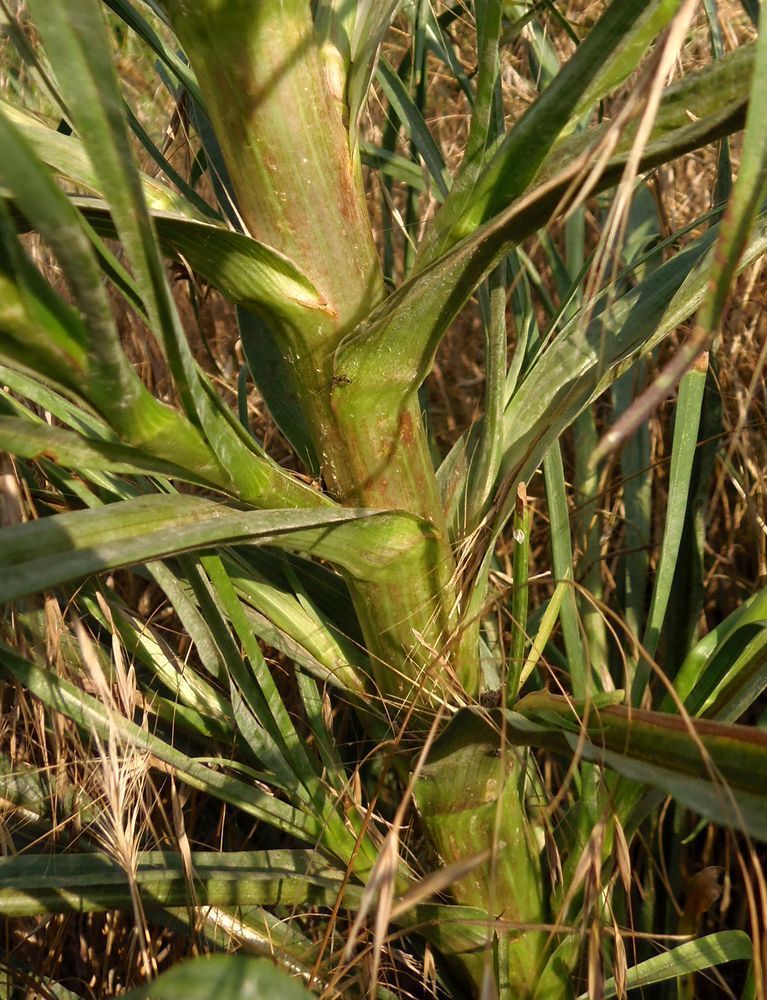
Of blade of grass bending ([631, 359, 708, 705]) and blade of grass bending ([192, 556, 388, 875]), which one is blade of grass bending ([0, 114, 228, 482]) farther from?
blade of grass bending ([631, 359, 708, 705])

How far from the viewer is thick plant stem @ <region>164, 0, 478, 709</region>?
0.44m

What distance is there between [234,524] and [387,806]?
1.37 ft

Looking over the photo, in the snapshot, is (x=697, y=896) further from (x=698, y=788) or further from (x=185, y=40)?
(x=185, y=40)

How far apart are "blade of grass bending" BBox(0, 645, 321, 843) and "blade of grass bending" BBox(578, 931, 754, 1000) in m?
0.23

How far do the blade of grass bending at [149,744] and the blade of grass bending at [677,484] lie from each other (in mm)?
257

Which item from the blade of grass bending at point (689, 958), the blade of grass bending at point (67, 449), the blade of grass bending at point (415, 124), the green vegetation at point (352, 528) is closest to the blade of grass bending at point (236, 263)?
the green vegetation at point (352, 528)

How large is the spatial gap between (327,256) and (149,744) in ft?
1.08

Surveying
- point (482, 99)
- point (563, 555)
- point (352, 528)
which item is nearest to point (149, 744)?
point (352, 528)

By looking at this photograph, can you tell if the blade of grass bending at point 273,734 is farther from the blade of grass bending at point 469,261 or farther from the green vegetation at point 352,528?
the blade of grass bending at point 469,261

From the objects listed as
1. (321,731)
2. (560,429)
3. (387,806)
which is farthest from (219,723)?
(560,429)

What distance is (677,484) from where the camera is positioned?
0.65m

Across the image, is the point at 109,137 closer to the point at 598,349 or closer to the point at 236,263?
the point at 236,263

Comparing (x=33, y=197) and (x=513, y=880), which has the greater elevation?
(x=33, y=197)

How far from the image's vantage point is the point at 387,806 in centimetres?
75
